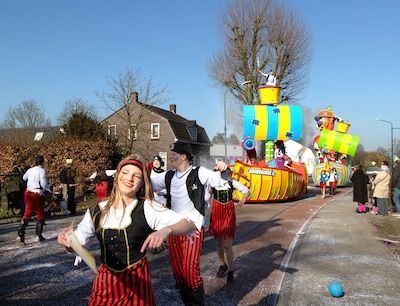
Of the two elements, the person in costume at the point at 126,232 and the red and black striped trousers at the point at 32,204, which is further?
the red and black striped trousers at the point at 32,204

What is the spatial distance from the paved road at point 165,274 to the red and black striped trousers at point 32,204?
60cm

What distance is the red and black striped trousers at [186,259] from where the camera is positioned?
4.27 m

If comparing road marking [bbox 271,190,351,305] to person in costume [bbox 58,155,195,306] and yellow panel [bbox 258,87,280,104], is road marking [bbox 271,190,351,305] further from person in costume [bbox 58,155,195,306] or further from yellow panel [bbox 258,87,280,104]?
yellow panel [bbox 258,87,280,104]

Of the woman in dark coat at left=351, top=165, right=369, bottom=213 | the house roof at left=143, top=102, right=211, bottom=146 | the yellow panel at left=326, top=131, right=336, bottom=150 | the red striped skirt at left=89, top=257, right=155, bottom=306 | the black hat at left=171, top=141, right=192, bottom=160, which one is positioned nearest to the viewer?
the red striped skirt at left=89, top=257, right=155, bottom=306

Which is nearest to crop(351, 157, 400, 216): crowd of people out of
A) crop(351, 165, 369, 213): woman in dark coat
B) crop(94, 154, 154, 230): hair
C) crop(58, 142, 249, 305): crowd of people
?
crop(351, 165, 369, 213): woman in dark coat

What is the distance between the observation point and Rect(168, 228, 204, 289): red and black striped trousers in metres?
4.27

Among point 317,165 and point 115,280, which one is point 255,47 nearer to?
point 317,165

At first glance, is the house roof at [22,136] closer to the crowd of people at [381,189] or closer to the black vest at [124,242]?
the crowd of people at [381,189]

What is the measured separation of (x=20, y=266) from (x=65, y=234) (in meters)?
4.90

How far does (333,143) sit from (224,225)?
80.1 feet

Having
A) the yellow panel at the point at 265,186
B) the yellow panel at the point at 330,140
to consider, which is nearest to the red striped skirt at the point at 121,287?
the yellow panel at the point at 265,186

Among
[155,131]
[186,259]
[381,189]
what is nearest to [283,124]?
[381,189]

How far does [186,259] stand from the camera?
4.32 metres

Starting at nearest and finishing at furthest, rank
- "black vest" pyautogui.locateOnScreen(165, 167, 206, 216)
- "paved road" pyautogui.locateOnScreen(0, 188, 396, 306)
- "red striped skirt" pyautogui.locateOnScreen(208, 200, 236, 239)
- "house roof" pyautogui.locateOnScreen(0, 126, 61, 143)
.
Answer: "black vest" pyautogui.locateOnScreen(165, 167, 206, 216)
"paved road" pyautogui.locateOnScreen(0, 188, 396, 306)
"red striped skirt" pyautogui.locateOnScreen(208, 200, 236, 239)
"house roof" pyautogui.locateOnScreen(0, 126, 61, 143)
